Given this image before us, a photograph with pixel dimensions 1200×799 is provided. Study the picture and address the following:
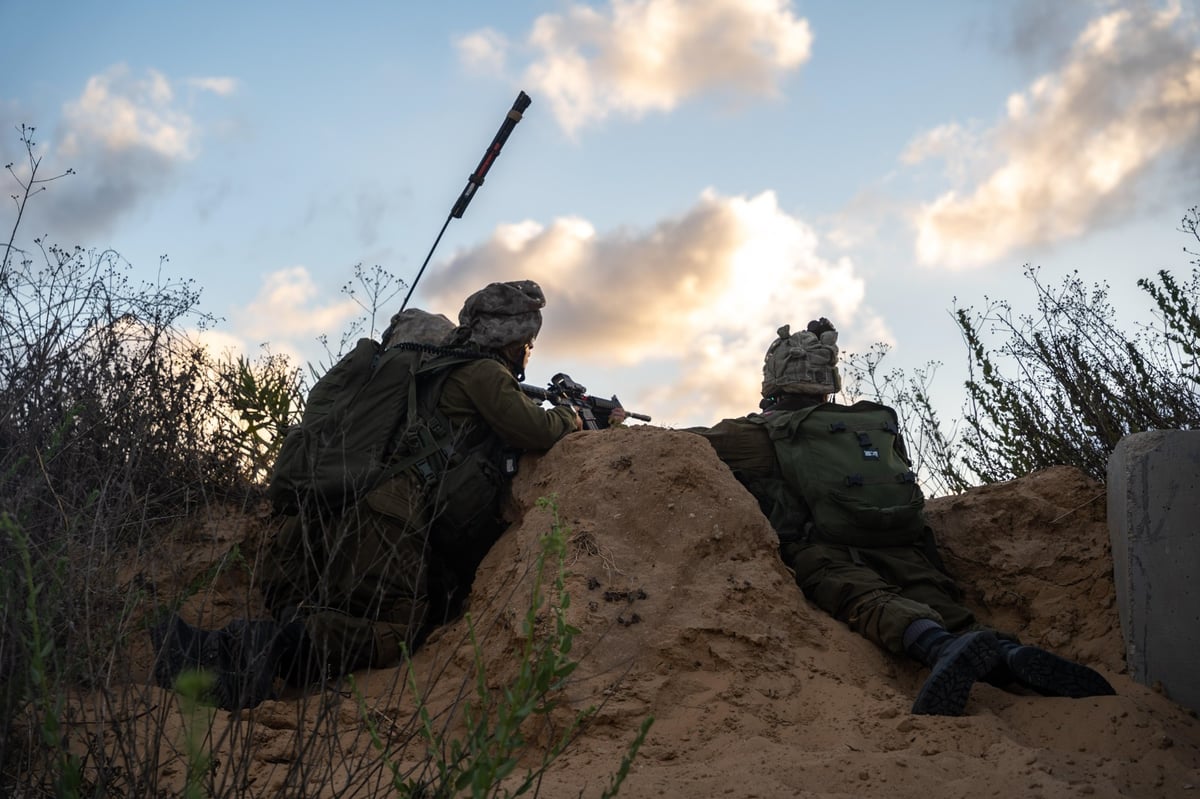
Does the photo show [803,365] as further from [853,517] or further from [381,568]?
[381,568]

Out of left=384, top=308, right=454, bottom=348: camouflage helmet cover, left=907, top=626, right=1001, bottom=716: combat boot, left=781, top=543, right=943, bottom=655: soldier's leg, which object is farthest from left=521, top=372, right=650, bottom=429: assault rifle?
left=907, top=626, right=1001, bottom=716: combat boot

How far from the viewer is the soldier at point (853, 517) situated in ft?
13.3

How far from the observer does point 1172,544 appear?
4.11 metres

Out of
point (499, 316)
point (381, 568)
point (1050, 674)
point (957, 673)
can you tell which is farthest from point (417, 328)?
point (1050, 674)

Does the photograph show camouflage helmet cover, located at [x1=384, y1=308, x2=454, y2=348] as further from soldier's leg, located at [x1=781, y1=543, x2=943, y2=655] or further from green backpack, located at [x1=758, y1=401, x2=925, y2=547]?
soldier's leg, located at [x1=781, y1=543, x2=943, y2=655]

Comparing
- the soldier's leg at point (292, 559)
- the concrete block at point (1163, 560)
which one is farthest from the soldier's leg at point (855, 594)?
the soldier's leg at point (292, 559)

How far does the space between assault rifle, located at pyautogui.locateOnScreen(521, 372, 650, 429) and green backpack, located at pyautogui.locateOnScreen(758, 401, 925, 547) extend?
1.07m

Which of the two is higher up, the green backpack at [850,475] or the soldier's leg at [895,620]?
the green backpack at [850,475]

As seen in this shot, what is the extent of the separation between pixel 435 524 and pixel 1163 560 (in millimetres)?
3025

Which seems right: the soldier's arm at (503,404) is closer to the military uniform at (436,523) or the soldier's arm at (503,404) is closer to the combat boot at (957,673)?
the military uniform at (436,523)

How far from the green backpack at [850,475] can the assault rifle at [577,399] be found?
107cm

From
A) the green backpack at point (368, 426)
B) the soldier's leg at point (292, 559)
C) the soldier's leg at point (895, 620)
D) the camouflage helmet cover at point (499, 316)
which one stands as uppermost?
the camouflage helmet cover at point (499, 316)

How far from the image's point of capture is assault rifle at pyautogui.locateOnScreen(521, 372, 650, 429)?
213 inches

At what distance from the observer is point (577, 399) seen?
556cm
